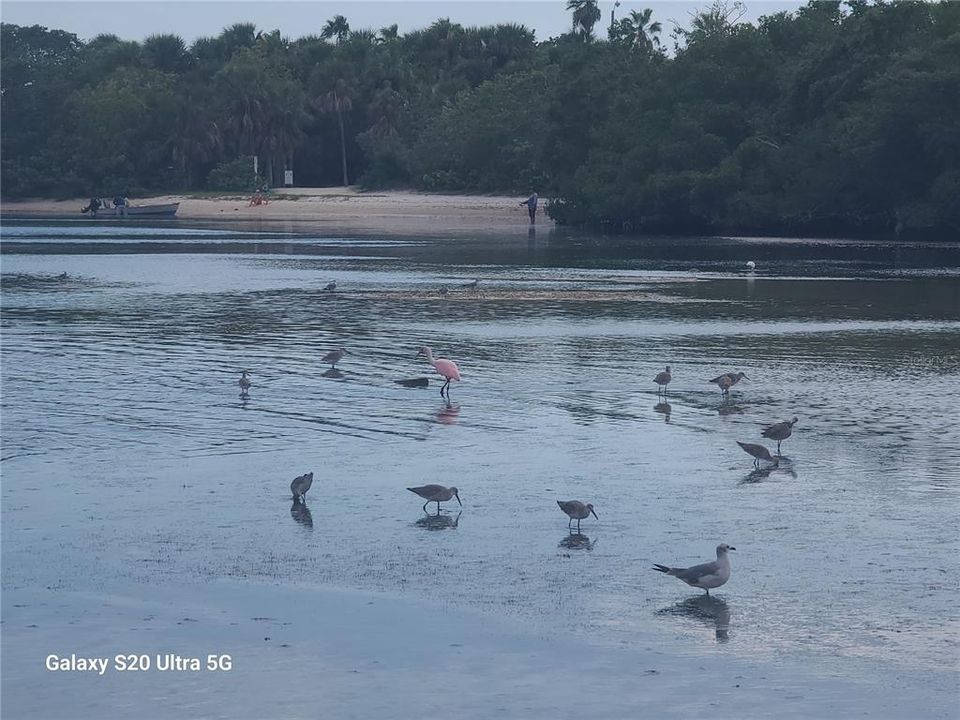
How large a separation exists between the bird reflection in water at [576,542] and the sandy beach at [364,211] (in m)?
57.2

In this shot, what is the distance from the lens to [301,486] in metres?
13.1

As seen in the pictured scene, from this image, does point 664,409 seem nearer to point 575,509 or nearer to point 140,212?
point 575,509

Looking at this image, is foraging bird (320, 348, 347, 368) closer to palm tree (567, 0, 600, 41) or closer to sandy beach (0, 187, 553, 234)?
sandy beach (0, 187, 553, 234)

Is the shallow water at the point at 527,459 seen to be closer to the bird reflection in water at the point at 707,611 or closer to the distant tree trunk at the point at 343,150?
the bird reflection in water at the point at 707,611

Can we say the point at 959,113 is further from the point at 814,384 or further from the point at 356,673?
the point at 356,673

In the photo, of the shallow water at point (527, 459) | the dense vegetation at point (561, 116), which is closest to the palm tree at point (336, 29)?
the dense vegetation at point (561, 116)

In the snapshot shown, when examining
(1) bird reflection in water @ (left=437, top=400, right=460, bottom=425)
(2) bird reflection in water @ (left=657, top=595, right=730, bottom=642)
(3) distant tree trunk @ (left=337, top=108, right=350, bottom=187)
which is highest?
(3) distant tree trunk @ (left=337, top=108, right=350, bottom=187)

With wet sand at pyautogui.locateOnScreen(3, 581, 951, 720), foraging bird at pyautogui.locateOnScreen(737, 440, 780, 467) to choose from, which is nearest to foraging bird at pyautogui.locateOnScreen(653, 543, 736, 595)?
wet sand at pyautogui.locateOnScreen(3, 581, 951, 720)

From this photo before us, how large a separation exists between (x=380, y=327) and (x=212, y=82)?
267 feet

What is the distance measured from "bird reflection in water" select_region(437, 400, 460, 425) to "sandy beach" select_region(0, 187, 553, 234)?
166 ft

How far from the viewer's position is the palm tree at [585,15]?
362ft

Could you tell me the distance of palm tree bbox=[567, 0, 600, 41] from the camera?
362 ft

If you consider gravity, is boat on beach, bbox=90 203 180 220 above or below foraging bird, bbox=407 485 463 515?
below

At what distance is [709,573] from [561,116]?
70.1 metres
